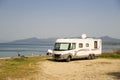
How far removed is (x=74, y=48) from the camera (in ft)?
87.9

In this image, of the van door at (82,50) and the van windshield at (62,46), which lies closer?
the van windshield at (62,46)

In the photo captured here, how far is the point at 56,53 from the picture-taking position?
26375 millimetres

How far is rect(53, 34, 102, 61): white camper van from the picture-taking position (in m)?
26.2

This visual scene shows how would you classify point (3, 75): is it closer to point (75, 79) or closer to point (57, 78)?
point (57, 78)

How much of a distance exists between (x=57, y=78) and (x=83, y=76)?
5.65ft

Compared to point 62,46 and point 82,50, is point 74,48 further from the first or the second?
point 82,50

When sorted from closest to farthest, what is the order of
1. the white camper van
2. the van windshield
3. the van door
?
the white camper van → the van windshield → the van door

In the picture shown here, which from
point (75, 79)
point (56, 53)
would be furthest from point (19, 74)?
point (56, 53)

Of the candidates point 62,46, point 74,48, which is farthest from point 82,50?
point 62,46

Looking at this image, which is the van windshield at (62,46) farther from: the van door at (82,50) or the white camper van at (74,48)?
the van door at (82,50)

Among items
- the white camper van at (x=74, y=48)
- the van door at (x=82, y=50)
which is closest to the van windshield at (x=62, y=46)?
the white camper van at (x=74, y=48)

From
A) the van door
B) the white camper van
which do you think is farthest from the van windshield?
the van door

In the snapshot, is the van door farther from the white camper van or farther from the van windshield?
the van windshield

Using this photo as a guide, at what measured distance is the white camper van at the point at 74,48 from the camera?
86.1 ft
